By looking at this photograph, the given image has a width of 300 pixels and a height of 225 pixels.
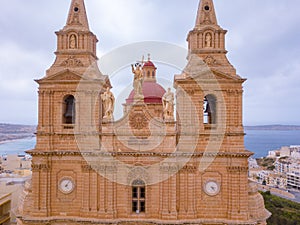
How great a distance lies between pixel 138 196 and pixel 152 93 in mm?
10417

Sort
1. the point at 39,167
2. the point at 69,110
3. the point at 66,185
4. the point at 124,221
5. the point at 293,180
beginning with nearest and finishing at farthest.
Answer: the point at 124,221, the point at 39,167, the point at 66,185, the point at 69,110, the point at 293,180

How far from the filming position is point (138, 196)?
2120 centimetres

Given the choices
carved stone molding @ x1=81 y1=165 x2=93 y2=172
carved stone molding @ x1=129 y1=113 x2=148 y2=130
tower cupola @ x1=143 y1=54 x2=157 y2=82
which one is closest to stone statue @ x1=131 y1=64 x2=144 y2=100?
carved stone molding @ x1=129 y1=113 x2=148 y2=130

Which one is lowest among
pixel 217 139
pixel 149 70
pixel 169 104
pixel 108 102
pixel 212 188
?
pixel 212 188

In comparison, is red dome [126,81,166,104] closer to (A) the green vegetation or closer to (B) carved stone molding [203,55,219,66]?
(B) carved stone molding [203,55,219,66]

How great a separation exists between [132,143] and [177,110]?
380 centimetres

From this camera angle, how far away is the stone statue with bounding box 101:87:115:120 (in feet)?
69.9

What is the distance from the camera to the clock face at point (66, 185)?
2147 centimetres

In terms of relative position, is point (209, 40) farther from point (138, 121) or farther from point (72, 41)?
point (72, 41)

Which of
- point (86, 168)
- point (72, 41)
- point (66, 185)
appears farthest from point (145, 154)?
point (72, 41)

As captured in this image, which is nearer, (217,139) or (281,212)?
(217,139)

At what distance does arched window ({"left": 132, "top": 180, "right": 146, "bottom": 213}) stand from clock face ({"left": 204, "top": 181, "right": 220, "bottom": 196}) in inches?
165

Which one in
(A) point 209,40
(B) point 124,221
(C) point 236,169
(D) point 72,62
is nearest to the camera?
(C) point 236,169

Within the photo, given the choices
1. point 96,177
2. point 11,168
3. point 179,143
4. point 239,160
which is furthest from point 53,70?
point 11,168
